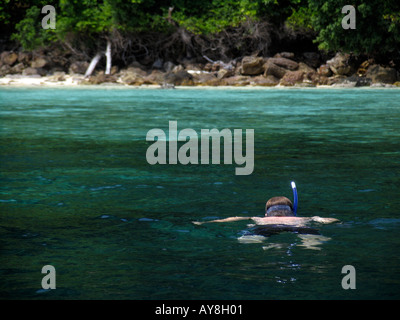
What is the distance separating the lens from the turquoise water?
3.81 meters

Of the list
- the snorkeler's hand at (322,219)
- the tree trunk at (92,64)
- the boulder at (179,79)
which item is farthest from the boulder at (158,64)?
the snorkeler's hand at (322,219)

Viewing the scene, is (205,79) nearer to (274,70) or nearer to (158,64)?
(274,70)

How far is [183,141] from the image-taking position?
1073cm

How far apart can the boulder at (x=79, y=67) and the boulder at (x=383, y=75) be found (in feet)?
53.7

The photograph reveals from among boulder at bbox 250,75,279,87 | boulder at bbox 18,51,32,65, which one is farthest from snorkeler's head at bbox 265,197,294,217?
boulder at bbox 18,51,32,65

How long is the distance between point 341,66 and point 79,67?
1520 centimetres

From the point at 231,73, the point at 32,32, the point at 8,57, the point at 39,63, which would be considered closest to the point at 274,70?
the point at 231,73

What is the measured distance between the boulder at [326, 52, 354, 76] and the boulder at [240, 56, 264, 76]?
3.53 m

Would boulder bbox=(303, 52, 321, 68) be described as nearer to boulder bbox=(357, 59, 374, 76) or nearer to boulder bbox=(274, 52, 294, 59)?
boulder bbox=(274, 52, 294, 59)

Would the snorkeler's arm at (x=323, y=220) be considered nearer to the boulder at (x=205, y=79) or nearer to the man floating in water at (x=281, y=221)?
the man floating in water at (x=281, y=221)

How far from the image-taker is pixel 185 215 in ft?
18.3

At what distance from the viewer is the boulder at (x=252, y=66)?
31172 mm

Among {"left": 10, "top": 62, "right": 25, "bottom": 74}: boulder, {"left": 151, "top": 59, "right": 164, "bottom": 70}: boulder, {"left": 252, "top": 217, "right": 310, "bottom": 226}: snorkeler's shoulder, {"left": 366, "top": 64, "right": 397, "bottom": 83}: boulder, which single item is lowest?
{"left": 252, "top": 217, "right": 310, "bottom": 226}: snorkeler's shoulder

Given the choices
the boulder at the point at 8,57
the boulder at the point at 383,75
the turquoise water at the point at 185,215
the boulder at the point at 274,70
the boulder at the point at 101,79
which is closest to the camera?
the turquoise water at the point at 185,215
